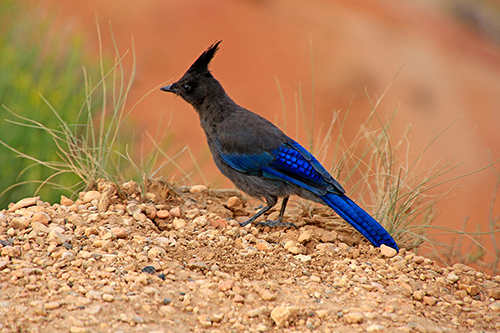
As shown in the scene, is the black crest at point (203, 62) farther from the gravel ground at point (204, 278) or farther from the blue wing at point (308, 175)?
the gravel ground at point (204, 278)

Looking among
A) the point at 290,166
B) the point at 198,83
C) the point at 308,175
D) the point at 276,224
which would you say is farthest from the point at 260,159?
the point at 198,83

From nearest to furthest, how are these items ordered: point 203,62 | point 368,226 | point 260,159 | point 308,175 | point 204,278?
1. point 204,278
2. point 368,226
3. point 308,175
4. point 260,159
5. point 203,62

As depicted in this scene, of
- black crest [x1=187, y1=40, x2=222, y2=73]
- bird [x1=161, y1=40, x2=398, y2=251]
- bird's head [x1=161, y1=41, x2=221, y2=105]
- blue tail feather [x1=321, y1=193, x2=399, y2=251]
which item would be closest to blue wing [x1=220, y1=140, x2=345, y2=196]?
bird [x1=161, y1=40, x2=398, y2=251]

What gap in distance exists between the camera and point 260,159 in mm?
3551

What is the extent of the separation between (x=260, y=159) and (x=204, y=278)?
120 centimetres

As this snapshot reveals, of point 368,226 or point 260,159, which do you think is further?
point 260,159

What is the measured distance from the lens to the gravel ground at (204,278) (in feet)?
7.19

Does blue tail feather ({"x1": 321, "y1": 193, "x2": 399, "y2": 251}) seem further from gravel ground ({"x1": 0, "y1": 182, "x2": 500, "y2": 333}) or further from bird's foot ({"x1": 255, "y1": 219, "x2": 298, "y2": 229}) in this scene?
bird's foot ({"x1": 255, "y1": 219, "x2": 298, "y2": 229})

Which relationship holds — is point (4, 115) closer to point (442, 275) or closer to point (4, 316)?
point (4, 316)

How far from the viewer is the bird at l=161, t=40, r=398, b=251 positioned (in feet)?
10.9

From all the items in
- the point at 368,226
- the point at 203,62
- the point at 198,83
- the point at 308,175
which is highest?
the point at 203,62

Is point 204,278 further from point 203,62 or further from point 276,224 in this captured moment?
point 203,62

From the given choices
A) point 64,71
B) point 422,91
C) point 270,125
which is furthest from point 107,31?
point 270,125

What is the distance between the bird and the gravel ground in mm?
215
